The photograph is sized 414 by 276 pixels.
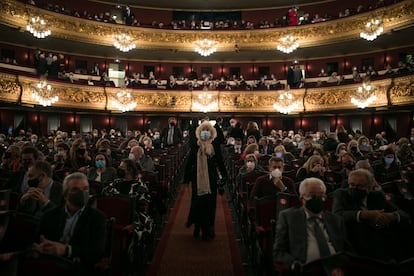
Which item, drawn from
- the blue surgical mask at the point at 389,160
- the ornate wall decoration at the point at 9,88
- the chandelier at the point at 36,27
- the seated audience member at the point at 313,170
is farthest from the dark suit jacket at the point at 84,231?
the chandelier at the point at 36,27

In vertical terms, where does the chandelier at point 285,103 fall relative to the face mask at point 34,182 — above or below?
above

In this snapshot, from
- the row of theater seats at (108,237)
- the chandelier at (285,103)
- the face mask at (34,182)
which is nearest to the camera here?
the row of theater seats at (108,237)

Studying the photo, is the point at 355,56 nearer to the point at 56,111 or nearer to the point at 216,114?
the point at 216,114

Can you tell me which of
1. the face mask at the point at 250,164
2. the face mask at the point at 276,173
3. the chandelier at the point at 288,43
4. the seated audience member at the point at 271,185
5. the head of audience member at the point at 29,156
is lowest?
the seated audience member at the point at 271,185

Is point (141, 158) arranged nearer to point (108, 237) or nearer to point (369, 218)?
point (108, 237)

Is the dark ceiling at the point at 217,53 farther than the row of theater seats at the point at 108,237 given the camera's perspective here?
Yes

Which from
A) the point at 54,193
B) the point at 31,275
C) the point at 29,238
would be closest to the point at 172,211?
the point at 54,193

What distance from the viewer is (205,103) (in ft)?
84.6

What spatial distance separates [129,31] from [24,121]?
8.54m

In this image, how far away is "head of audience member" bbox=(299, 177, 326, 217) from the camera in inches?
131

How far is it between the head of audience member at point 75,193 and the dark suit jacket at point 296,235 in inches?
67.2

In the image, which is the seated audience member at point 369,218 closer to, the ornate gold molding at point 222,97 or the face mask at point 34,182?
the face mask at point 34,182

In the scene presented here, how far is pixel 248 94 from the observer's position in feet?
85.6

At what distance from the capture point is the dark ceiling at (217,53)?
2264cm
